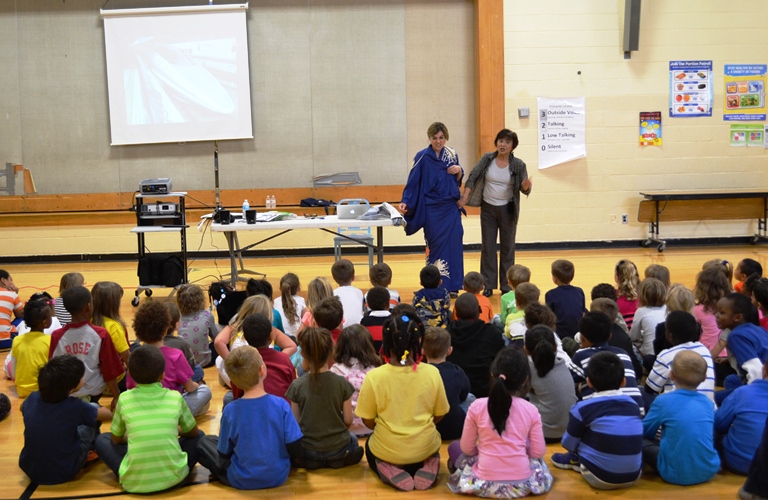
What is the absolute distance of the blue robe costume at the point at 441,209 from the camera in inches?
262

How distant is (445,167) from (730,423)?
3.88 meters

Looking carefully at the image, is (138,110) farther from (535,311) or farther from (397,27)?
(535,311)

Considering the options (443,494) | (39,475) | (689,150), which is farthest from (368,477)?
(689,150)

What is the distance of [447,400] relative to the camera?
3330 mm

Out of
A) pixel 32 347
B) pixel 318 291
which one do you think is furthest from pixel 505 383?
pixel 32 347

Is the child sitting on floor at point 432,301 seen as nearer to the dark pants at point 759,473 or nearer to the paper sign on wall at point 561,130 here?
the dark pants at point 759,473

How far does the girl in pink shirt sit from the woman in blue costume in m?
3.65

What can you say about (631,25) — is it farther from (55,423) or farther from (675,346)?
(55,423)

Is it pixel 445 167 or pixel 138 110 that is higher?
pixel 138 110

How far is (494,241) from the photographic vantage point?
694cm

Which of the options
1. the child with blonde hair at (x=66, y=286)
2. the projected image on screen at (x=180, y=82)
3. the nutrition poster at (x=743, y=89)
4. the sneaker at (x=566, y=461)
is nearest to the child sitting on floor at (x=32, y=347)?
the child with blonde hair at (x=66, y=286)

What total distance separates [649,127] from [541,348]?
22.1 feet

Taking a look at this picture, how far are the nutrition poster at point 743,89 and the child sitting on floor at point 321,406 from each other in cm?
772

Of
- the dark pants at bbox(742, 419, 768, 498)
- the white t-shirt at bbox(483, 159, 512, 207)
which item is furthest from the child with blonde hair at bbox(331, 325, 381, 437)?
the white t-shirt at bbox(483, 159, 512, 207)
